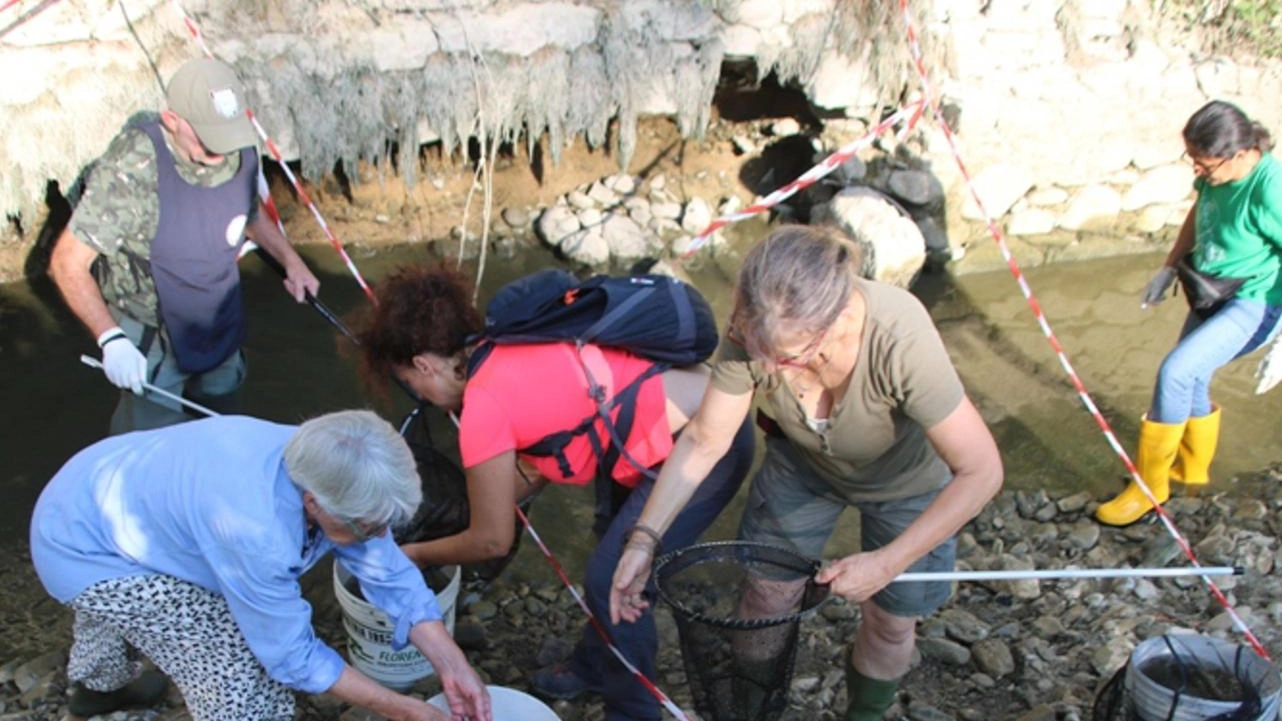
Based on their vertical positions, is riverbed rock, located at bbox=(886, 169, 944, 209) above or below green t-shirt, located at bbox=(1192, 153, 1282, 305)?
below

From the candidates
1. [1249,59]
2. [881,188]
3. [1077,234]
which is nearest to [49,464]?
[881,188]

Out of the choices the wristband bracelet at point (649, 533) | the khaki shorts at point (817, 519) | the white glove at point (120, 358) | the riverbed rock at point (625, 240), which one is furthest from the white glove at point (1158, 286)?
the white glove at point (120, 358)

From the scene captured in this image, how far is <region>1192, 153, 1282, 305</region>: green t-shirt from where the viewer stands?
4527 millimetres

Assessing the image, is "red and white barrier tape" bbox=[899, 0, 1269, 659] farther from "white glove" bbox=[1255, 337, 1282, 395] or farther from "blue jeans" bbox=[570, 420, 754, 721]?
"blue jeans" bbox=[570, 420, 754, 721]

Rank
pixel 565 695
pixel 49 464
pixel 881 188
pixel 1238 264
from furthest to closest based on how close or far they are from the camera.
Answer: pixel 881 188
pixel 49 464
pixel 1238 264
pixel 565 695

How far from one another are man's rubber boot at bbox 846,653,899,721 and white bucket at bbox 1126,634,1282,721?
0.73 m

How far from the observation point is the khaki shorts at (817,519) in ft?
10.6

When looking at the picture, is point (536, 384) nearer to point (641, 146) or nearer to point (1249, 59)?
point (641, 146)

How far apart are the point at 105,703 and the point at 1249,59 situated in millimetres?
8370

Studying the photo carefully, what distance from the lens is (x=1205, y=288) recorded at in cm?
486

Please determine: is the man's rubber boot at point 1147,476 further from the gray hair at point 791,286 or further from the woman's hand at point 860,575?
the gray hair at point 791,286

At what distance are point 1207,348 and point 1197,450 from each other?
67cm

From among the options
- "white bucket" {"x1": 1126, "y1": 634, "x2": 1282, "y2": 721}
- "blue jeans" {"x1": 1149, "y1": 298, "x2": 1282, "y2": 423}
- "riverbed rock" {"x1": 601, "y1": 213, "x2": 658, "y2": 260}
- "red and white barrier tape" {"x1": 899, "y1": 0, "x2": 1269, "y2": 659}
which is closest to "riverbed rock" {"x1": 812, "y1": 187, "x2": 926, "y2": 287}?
"red and white barrier tape" {"x1": 899, "y1": 0, "x2": 1269, "y2": 659}

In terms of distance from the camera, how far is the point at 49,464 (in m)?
5.54
